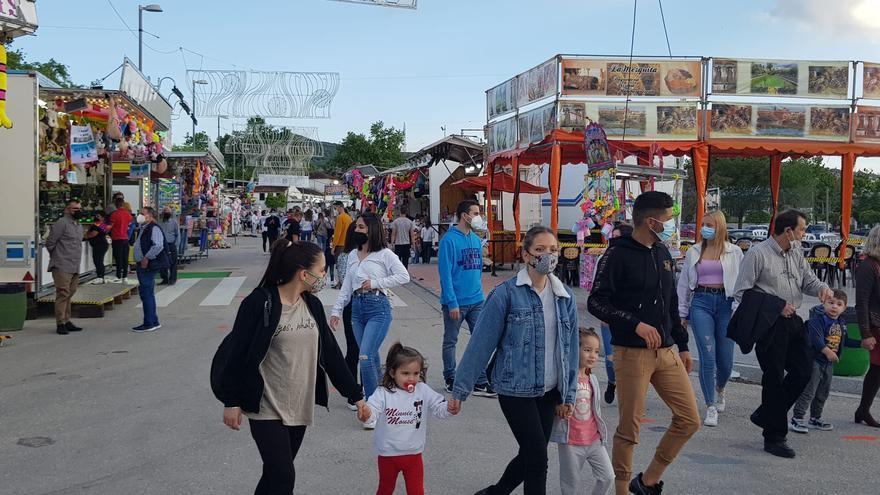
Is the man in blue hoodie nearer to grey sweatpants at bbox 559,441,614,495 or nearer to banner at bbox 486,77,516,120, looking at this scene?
grey sweatpants at bbox 559,441,614,495

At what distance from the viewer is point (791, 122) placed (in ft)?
55.0

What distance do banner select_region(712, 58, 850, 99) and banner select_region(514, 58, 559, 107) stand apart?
3836 mm

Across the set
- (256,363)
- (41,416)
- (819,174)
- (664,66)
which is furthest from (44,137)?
(819,174)

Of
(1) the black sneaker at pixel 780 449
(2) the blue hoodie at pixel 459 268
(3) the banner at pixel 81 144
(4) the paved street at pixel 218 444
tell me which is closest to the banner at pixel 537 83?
(4) the paved street at pixel 218 444

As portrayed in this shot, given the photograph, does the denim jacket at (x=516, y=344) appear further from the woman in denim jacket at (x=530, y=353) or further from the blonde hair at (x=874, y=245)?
the blonde hair at (x=874, y=245)

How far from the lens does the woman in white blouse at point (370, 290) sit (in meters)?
6.25

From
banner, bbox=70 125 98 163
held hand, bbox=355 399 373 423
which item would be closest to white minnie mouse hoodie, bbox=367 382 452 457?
held hand, bbox=355 399 373 423

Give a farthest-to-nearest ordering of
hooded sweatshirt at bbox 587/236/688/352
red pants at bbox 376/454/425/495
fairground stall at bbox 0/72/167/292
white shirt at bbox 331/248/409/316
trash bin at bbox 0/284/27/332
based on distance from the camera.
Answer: fairground stall at bbox 0/72/167/292, trash bin at bbox 0/284/27/332, white shirt at bbox 331/248/409/316, hooded sweatshirt at bbox 587/236/688/352, red pants at bbox 376/454/425/495

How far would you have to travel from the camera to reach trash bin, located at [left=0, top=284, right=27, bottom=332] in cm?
1079

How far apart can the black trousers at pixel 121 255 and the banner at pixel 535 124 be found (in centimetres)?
919

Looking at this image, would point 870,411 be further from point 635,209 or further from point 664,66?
point 664,66

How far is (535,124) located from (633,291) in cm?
1296

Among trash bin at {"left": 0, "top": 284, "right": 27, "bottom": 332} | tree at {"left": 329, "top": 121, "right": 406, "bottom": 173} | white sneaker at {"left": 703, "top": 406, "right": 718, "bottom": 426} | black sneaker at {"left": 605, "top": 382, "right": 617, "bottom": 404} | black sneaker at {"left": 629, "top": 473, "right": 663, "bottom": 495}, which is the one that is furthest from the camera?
tree at {"left": 329, "top": 121, "right": 406, "bottom": 173}

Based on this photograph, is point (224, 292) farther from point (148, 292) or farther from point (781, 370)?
point (781, 370)
